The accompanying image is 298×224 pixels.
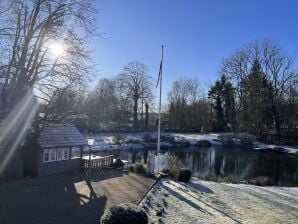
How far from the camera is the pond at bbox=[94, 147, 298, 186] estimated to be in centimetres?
2980

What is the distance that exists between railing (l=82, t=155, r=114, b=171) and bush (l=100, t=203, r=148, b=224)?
1391 centimetres

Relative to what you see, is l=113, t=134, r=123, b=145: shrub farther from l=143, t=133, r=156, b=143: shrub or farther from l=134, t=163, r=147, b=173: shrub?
l=134, t=163, r=147, b=173: shrub

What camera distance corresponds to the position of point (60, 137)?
21.9 metres

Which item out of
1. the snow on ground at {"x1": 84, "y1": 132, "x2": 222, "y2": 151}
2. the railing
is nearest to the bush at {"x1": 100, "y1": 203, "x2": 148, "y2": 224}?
the railing


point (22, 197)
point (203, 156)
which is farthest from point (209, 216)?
point (203, 156)

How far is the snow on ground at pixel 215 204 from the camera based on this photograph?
13.0 metres

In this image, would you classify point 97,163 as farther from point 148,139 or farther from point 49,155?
point 148,139

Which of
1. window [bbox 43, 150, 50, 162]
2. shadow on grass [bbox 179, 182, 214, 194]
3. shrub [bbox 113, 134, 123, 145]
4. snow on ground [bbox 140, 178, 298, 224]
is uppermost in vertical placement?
shrub [bbox 113, 134, 123, 145]

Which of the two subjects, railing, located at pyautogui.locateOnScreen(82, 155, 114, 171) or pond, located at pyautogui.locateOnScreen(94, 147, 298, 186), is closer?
railing, located at pyautogui.locateOnScreen(82, 155, 114, 171)

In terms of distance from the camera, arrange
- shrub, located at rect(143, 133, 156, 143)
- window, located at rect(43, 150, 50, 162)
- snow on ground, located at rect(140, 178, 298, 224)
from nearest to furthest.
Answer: snow on ground, located at rect(140, 178, 298, 224) < window, located at rect(43, 150, 50, 162) < shrub, located at rect(143, 133, 156, 143)

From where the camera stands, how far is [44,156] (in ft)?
67.4

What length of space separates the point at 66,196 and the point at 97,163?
9.14 metres

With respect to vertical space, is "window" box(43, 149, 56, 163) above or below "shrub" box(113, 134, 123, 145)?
below

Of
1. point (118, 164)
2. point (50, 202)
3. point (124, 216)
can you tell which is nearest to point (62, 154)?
point (118, 164)
